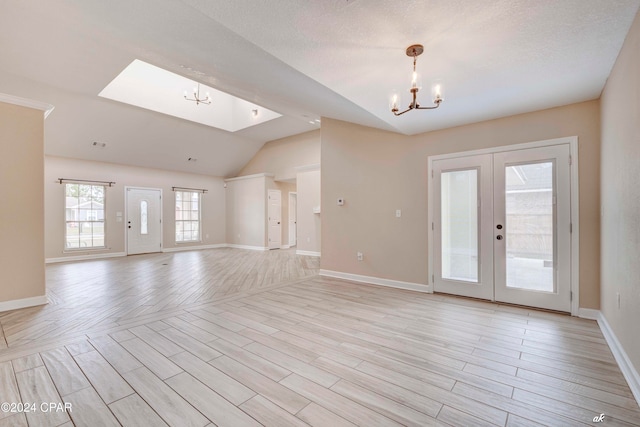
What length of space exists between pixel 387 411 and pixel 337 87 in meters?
2.93

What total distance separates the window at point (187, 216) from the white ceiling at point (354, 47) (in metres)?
5.12

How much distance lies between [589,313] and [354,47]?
150 inches

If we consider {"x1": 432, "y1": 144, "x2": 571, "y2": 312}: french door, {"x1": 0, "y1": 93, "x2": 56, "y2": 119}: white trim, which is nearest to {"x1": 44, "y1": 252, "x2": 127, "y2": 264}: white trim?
{"x1": 0, "y1": 93, "x2": 56, "y2": 119}: white trim

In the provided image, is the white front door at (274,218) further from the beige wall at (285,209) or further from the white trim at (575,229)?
the white trim at (575,229)

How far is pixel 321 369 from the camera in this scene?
2.09 meters

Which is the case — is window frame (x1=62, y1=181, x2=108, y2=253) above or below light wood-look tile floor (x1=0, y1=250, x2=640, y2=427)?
above

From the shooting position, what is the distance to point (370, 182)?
Result: 479 centimetres

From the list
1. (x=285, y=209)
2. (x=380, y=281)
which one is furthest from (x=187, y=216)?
(x=380, y=281)

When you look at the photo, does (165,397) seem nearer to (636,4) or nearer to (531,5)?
(531,5)

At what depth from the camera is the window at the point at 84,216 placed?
23.8 ft

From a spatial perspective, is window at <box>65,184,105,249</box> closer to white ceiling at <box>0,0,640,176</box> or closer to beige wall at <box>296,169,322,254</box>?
white ceiling at <box>0,0,640,176</box>

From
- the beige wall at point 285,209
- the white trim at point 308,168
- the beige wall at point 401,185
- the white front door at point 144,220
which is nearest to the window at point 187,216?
the white front door at point 144,220

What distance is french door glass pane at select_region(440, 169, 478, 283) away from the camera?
3.85 meters

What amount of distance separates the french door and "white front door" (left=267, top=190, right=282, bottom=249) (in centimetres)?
624
